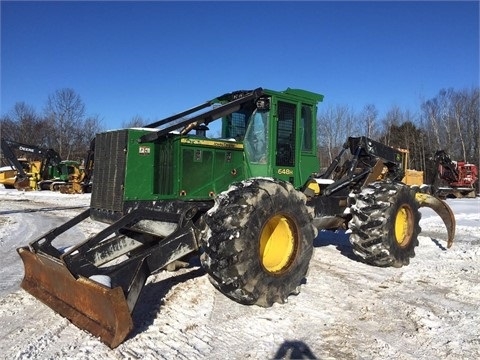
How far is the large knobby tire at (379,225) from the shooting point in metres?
7.04

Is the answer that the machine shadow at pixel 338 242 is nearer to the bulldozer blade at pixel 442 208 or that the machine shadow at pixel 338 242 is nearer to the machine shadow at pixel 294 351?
the bulldozer blade at pixel 442 208

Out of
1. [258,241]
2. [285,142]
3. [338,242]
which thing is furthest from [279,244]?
[338,242]

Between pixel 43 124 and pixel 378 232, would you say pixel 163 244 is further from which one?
pixel 43 124

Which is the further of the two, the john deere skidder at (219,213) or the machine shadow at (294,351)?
the john deere skidder at (219,213)

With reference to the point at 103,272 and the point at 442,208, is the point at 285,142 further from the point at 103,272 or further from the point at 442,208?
the point at 442,208

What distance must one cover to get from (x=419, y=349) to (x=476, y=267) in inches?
156

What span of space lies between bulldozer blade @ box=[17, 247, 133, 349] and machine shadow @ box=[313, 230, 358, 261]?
508cm

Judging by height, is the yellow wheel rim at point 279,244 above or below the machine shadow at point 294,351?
above

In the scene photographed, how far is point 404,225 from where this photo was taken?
7941 millimetres

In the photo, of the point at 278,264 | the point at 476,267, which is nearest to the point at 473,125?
the point at 476,267

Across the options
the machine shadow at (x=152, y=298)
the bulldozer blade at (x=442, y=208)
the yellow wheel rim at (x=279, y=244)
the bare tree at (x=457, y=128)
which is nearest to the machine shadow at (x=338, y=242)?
the bulldozer blade at (x=442, y=208)

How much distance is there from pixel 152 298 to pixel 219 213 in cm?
149

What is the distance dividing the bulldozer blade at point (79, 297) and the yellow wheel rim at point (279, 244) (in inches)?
79.3

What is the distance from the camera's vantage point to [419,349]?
4086 mm
